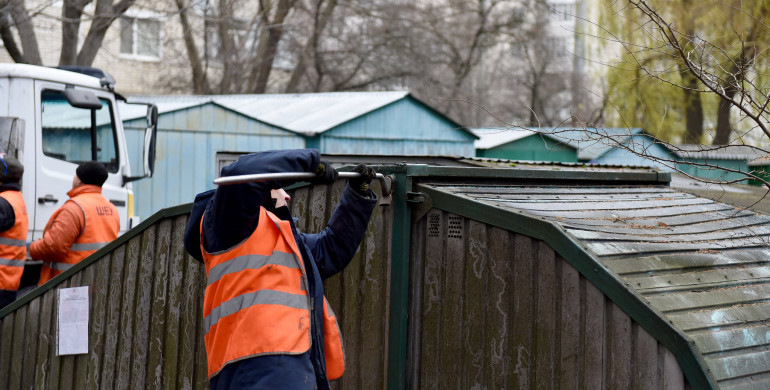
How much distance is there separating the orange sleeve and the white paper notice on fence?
1039 mm

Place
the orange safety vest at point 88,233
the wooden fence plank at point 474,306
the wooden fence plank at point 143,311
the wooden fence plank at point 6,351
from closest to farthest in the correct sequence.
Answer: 1. the wooden fence plank at point 474,306
2. the wooden fence plank at point 143,311
3. the wooden fence plank at point 6,351
4. the orange safety vest at point 88,233

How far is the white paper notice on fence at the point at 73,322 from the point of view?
190 inches

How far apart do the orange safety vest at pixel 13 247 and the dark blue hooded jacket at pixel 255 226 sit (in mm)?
3175

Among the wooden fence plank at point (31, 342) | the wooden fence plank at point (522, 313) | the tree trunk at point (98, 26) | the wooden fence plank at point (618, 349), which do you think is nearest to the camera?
the wooden fence plank at point (618, 349)

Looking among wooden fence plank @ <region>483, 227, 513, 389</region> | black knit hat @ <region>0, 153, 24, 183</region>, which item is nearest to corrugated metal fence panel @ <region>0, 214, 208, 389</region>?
black knit hat @ <region>0, 153, 24, 183</region>

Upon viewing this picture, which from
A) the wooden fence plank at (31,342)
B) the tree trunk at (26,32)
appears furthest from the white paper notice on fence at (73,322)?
the tree trunk at (26,32)

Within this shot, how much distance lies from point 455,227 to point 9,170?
157 inches

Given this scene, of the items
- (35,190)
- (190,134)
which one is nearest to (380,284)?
(35,190)

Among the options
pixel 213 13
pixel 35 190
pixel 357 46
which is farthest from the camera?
pixel 357 46

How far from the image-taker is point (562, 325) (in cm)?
316

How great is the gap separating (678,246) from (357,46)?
57.7 feet

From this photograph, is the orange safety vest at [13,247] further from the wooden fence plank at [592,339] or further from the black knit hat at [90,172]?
the wooden fence plank at [592,339]

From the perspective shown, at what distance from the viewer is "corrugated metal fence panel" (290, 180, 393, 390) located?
371cm

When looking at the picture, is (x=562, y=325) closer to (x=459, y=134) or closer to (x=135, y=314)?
(x=135, y=314)
